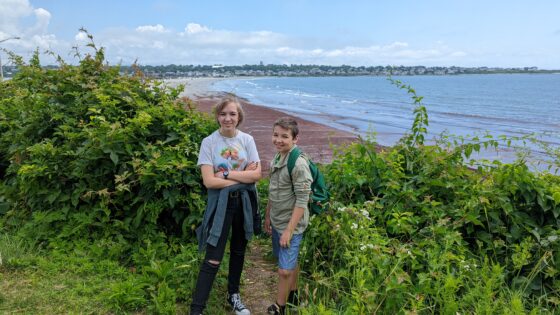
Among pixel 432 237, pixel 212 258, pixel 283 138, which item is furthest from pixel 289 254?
pixel 432 237

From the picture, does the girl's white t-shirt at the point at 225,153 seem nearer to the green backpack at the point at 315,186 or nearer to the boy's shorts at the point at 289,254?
the green backpack at the point at 315,186

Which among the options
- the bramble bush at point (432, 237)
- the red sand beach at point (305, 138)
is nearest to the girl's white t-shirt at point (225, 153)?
the bramble bush at point (432, 237)

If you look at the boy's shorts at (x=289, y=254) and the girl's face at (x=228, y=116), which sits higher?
the girl's face at (x=228, y=116)

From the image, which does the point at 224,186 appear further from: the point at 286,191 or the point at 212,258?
the point at 212,258

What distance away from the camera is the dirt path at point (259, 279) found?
4.19 m

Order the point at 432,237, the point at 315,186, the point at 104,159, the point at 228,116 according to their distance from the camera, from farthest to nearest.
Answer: the point at 104,159 < the point at 432,237 < the point at 315,186 < the point at 228,116

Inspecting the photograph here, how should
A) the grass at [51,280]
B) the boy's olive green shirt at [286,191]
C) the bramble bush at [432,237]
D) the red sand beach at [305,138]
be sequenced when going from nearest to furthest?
the boy's olive green shirt at [286,191] → the bramble bush at [432,237] → the grass at [51,280] → the red sand beach at [305,138]

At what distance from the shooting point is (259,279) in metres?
4.66

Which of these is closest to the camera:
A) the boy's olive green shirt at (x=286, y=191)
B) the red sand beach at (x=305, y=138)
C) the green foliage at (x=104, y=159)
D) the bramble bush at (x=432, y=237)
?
the boy's olive green shirt at (x=286, y=191)

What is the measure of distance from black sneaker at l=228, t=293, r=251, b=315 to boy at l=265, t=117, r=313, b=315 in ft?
0.88

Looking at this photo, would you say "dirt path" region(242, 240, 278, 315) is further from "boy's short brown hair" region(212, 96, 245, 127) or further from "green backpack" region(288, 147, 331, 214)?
"boy's short brown hair" region(212, 96, 245, 127)

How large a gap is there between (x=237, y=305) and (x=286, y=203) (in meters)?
1.05

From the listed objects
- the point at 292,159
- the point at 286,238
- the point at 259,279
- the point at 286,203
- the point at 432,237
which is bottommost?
the point at 259,279

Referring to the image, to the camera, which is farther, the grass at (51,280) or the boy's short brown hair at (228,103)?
the grass at (51,280)
